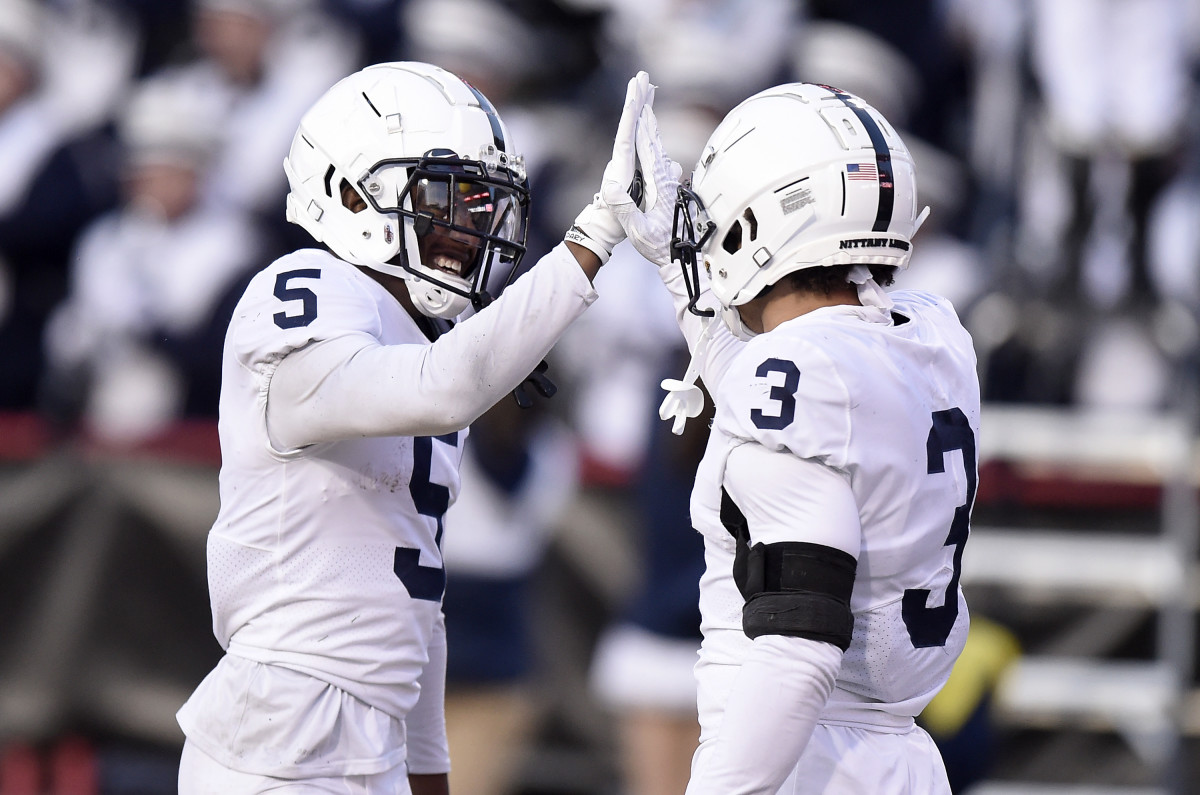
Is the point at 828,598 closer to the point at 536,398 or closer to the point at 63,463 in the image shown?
the point at 536,398

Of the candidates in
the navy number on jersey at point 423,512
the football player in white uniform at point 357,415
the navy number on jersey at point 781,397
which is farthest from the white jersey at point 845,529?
the navy number on jersey at point 423,512

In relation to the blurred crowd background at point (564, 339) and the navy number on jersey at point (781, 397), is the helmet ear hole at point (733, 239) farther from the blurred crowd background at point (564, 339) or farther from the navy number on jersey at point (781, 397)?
the blurred crowd background at point (564, 339)

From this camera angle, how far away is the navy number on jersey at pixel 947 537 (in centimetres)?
243

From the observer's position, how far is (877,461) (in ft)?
7.63

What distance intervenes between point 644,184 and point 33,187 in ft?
13.6

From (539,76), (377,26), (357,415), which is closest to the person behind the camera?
(357,415)

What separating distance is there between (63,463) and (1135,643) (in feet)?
12.6

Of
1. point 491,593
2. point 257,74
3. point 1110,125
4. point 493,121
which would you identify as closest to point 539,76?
point 257,74

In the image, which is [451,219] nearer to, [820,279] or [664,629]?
[820,279]

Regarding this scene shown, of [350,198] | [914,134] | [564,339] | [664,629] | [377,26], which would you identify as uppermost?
[377,26]

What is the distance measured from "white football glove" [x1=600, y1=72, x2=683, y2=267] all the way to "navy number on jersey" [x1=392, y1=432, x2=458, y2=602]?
1.74 ft

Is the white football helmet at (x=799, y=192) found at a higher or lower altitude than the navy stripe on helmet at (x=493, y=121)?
lower

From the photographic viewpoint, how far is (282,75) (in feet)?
23.2

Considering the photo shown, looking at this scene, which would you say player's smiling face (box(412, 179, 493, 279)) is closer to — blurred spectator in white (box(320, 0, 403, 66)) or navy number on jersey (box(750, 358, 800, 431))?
navy number on jersey (box(750, 358, 800, 431))
